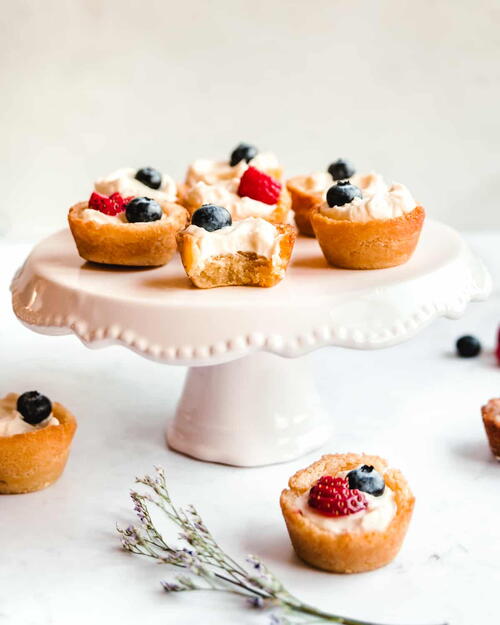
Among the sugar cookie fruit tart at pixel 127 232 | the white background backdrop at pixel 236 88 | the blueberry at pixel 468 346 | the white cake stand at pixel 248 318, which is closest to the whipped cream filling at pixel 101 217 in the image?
the sugar cookie fruit tart at pixel 127 232

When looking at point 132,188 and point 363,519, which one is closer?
point 363,519

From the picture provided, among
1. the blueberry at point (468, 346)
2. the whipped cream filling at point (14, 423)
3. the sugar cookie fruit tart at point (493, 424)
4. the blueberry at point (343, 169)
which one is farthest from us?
the blueberry at point (468, 346)

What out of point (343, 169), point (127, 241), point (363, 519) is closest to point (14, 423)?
point (127, 241)

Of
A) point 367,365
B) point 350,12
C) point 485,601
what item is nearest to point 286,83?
point 350,12

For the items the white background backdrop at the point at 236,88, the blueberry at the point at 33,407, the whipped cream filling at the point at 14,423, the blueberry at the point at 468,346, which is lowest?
the blueberry at the point at 468,346

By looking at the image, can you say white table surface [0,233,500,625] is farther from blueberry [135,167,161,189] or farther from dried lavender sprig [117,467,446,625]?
blueberry [135,167,161,189]

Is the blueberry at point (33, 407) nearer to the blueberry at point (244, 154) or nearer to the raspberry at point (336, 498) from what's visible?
the raspberry at point (336, 498)

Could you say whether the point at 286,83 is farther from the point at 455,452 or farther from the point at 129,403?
the point at 455,452

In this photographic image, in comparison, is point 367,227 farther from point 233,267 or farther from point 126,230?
point 126,230
